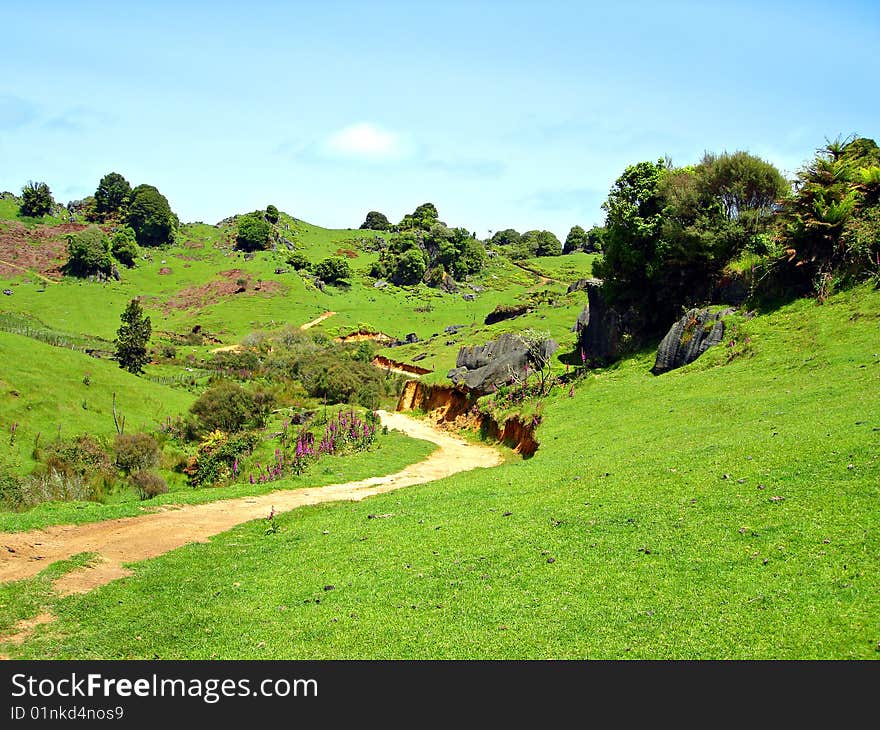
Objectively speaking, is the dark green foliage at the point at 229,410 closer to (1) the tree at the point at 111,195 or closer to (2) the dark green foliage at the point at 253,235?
(2) the dark green foliage at the point at 253,235

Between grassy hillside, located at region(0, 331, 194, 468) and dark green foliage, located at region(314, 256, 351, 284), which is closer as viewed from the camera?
grassy hillside, located at region(0, 331, 194, 468)

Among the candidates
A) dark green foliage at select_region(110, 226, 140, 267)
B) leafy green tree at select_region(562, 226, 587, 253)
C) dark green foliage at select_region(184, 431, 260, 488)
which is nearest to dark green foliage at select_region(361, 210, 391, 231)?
leafy green tree at select_region(562, 226, 587, 253)

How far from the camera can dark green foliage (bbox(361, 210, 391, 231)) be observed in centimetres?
19398

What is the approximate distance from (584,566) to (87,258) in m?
124

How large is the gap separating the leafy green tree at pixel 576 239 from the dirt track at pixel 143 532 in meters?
149

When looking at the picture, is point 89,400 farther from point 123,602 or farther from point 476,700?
point 476,700

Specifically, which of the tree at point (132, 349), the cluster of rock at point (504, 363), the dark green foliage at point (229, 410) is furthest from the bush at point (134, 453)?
the tree at point (132, 349)

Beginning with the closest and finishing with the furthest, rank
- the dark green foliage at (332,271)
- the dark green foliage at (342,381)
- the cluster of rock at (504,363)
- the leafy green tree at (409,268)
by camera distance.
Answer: the cluster of rock at (504,363) → the dark green foliage at (342,381) → the dark green foliage at (332,271) → the leafy green tree at (409,268)

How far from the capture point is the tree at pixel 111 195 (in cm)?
15062

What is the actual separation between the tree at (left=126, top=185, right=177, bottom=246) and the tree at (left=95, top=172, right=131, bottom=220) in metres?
8.65

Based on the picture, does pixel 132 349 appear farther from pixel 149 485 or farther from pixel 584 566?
pixel 584 566

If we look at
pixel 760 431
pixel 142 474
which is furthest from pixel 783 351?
pixel 142 474

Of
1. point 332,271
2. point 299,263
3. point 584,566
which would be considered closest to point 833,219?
point 584,566

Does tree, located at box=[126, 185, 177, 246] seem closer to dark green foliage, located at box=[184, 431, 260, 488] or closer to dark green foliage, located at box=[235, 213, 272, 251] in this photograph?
dark green foliage, located at box=[235, 213, 272, 251]
